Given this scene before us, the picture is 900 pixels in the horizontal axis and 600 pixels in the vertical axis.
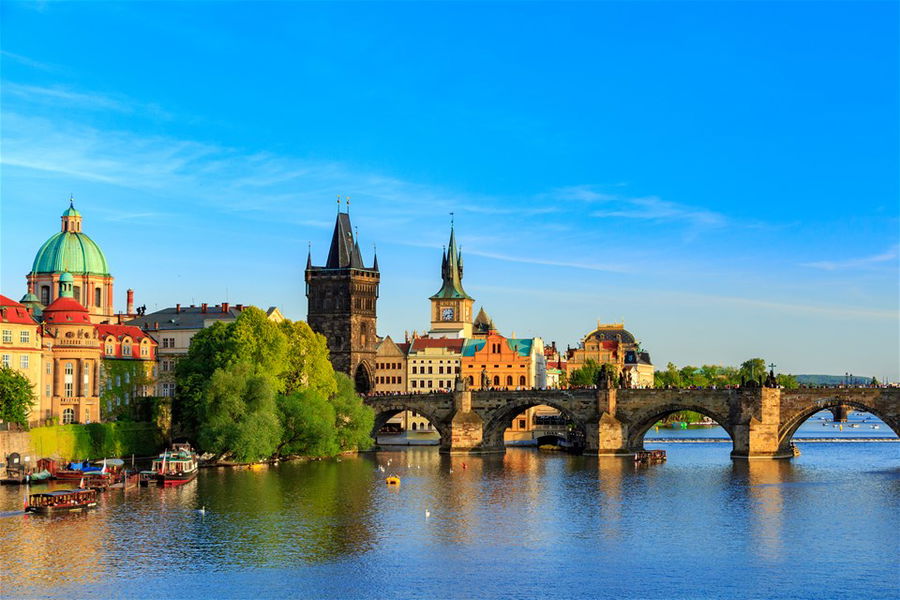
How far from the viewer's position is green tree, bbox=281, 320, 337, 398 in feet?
413

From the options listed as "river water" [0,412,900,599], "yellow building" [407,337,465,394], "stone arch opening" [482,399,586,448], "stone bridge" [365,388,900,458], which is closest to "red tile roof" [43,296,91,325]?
"river water" [0,412,900,599]

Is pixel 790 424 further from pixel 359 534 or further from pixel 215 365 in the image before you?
pixel 359 534

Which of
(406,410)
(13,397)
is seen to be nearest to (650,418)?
(406,410)

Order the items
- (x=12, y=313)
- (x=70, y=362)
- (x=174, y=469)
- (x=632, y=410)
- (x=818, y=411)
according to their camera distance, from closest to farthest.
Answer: (x=174, y=469), (x=12, y=313), (x=70, y=362), (x=818, y=411), (x=632, y=410)

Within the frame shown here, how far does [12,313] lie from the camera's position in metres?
105

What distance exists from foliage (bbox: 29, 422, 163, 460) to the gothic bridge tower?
53.6 metres

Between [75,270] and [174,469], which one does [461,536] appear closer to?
[174,469]

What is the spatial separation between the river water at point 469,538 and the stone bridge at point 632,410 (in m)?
13.8

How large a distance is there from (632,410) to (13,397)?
199 ft

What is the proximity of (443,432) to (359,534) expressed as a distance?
6509cm

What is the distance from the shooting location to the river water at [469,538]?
2397 inches

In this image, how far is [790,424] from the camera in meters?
126

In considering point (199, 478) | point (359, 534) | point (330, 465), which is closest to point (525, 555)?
point (359, 534)

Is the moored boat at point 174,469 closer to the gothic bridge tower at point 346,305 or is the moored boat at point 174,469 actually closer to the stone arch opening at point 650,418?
the stone arch opening at point 650,418
